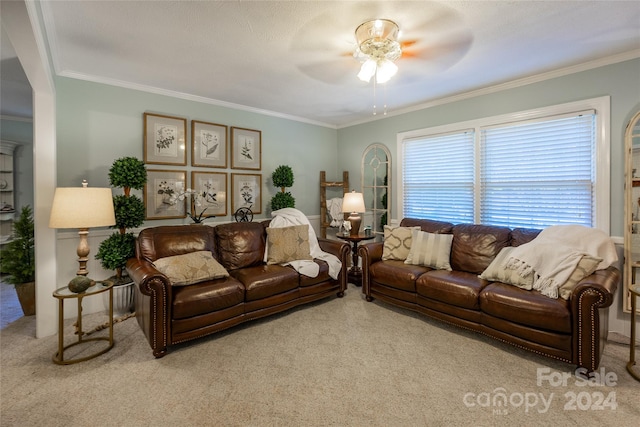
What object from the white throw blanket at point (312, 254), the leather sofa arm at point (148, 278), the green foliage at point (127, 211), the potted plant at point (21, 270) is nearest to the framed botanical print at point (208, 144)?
the green foliage at point (127, 211)

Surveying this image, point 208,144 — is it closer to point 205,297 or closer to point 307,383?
point 205,297

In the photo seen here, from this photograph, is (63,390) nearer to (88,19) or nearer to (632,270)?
(88,19)

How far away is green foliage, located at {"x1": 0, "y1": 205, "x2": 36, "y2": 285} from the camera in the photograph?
3.14 meters

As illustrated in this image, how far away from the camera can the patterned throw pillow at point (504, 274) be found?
254cm

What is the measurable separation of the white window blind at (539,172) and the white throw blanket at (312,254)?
79.4 inches

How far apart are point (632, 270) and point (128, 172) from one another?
4979 millimetres

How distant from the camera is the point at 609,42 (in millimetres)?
2506

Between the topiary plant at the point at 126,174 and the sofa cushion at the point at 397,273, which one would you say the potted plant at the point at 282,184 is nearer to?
the sofa cushion at the point at 397,273

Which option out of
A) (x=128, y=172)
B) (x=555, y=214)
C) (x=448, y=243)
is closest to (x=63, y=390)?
(x=128, y=172)

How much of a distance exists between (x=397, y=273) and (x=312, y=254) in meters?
1.07

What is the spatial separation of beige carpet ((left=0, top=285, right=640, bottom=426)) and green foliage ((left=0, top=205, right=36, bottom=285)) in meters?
0.64

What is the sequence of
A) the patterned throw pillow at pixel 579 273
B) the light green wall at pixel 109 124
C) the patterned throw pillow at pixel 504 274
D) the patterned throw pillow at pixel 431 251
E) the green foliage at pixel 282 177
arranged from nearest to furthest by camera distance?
the patterned throw pillow at pixel 579 273 < the patterned throw pillow at pixel 504 274 < the light green wall at pixel 109 124 < the patterned throw pillow at pixel 431 251 < the green foliage at pixel 282 177

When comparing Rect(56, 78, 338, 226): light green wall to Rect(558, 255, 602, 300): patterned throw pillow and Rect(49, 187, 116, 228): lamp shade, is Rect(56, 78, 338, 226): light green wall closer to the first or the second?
Rect(49, 187, 116, 228): lamp shade

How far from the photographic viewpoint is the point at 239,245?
11.2 feet
